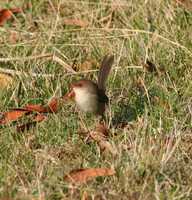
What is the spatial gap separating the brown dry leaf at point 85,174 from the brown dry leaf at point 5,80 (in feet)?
5.57

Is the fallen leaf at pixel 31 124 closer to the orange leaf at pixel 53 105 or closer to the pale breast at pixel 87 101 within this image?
the orange leaf at pixel 53 105

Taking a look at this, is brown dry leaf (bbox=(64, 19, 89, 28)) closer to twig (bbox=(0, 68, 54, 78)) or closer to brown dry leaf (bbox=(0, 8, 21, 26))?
brown dry leaf (bbox=(0, 8, 21, 26))

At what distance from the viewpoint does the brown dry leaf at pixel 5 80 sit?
231 inches

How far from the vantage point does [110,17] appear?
23.8ft

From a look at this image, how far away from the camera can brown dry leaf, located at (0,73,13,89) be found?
19.2 feet

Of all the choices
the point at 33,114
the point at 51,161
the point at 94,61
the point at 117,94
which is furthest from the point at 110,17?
the point at 51,161

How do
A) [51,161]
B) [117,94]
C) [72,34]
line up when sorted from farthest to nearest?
[72,34] → [117,94] → [51,161]

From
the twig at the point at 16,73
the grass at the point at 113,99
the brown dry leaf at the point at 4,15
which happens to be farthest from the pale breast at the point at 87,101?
the brown dry leaf at the point at 4,15

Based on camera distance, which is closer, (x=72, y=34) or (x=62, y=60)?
(x=62, y=60)

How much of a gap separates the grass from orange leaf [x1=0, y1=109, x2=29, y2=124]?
17 cm

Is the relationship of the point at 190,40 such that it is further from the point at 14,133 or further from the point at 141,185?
the point at 141,185

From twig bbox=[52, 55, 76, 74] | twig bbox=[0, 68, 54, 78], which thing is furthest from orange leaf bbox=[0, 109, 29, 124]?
twig bbox=[52, 55, 76, 74]

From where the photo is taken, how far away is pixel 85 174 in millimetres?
4277

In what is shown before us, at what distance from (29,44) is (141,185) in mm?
2766
